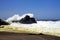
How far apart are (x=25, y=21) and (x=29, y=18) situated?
0.76 meters

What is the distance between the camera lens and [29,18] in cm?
1941

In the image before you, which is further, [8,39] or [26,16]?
[26,16]

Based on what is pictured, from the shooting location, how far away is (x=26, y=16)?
63.3 ft

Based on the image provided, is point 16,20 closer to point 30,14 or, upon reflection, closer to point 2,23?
point 30,14

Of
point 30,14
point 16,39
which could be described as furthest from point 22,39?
point 30,14

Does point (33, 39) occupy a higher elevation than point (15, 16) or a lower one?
lower

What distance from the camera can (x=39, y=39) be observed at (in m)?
6.54

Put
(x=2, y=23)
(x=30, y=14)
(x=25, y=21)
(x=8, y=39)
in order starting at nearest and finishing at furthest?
(x=8, y=39)
(x=2, y=23)
(x=25, y=21)
(x=30, y=14)

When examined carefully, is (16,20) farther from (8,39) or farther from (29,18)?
(8,39)

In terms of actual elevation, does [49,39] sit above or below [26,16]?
below

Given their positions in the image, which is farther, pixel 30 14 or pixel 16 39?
pixel 30 14

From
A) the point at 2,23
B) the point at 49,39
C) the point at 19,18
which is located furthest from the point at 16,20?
the point at 49,39

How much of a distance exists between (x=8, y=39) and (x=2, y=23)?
9.74 metres

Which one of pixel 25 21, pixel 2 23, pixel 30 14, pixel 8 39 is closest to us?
pixel 8 39
